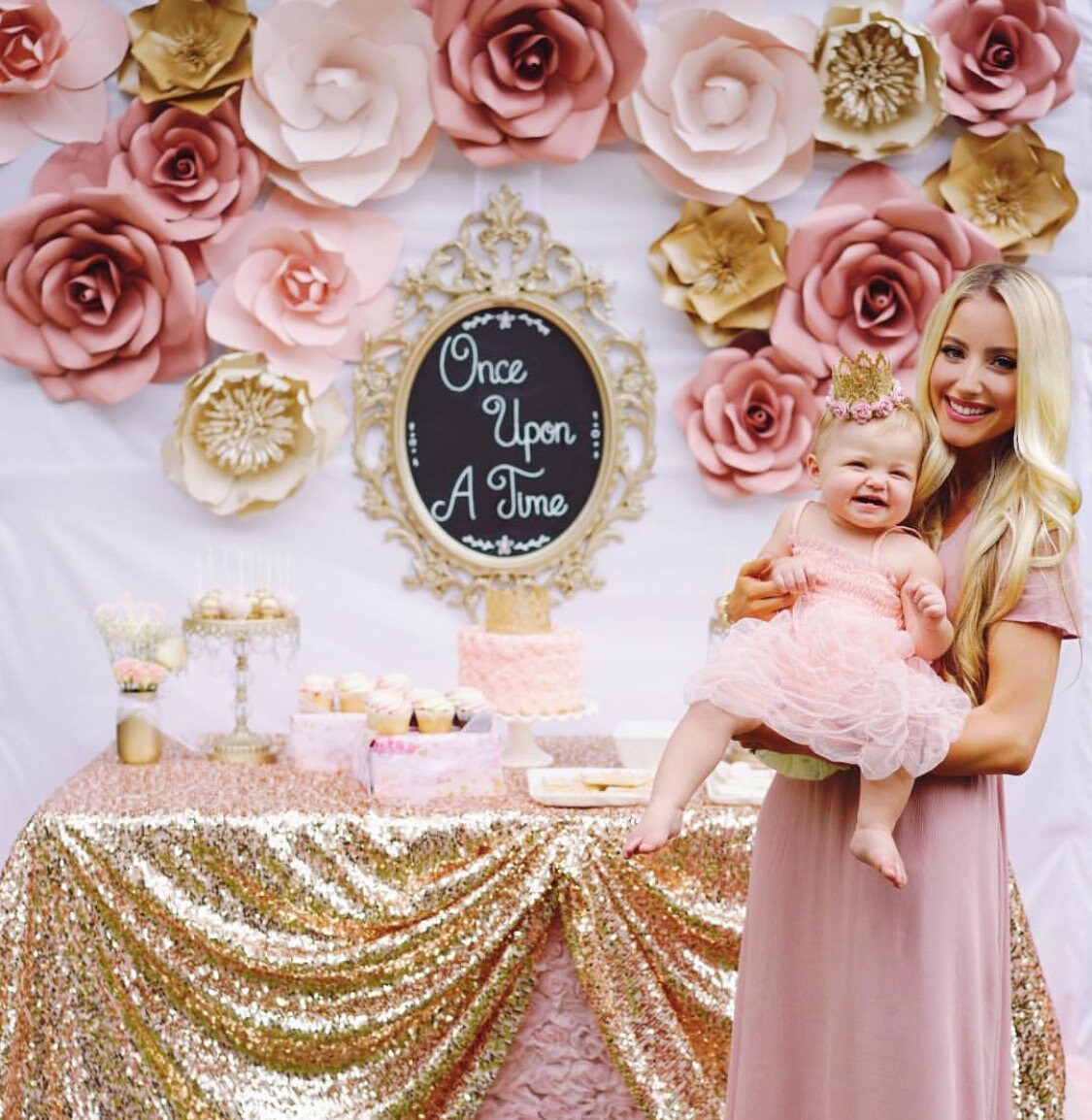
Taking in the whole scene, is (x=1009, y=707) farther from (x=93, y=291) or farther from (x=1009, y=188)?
(x=93, y=291)

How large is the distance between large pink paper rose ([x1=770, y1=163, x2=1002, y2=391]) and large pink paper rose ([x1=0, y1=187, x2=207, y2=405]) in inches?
55.3

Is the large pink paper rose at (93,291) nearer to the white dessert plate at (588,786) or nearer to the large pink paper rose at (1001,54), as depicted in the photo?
the white dessert plate at (588,786)

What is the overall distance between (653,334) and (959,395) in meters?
1.54

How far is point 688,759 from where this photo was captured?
1.72m

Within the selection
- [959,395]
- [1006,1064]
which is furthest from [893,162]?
[1006,1064]

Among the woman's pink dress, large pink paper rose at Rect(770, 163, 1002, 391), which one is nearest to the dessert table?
the woman's pink dress

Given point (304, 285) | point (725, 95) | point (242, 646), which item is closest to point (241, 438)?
point (304, 285)

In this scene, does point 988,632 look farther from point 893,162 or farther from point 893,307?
point 893,162

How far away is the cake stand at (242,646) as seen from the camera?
274 centimetres

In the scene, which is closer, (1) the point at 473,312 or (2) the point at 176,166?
(2) the point at 176,166

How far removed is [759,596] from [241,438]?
164 centimetres

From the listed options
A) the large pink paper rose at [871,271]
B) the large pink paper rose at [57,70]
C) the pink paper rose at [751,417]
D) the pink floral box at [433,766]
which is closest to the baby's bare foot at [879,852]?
the pink floral box at [433,766]

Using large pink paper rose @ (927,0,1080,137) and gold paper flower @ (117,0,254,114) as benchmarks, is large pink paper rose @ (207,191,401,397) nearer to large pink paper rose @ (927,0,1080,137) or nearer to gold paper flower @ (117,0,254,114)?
gold paper flower @ (117,0,254,114)

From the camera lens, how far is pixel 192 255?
308 centimetres
